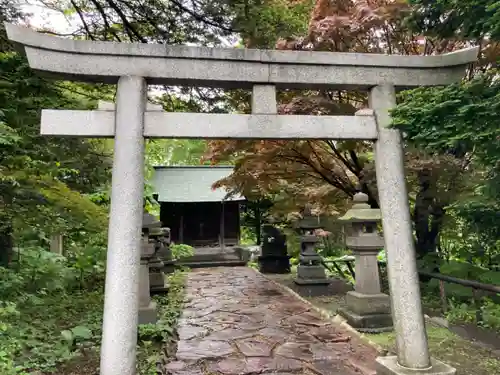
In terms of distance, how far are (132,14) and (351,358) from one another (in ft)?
22.3

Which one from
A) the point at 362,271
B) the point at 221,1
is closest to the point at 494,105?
the point at 362,271

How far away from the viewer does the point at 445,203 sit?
7664mm

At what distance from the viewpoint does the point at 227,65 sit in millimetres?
4273

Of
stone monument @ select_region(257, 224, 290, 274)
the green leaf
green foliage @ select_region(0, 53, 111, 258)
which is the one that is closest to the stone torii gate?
green foliage @ select_region(0, 53, 111, 258)

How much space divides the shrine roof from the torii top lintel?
37.9ft

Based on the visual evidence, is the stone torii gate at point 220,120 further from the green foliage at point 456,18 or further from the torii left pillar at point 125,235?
the green foliage at point 456,18

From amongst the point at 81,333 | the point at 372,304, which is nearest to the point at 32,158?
the point at 81,333

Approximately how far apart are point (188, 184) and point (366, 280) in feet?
43.4

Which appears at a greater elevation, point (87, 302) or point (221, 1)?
point (221, 1)

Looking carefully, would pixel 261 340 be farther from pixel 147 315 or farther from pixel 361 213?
pixel 361 213

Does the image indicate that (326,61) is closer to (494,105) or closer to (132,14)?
(494,105)

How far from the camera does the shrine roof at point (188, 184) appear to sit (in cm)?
1727

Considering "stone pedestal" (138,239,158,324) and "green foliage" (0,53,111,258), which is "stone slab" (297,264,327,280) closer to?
"stone pedestal" (138,239,158,324)

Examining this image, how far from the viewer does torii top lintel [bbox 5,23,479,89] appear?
3.94 meters
